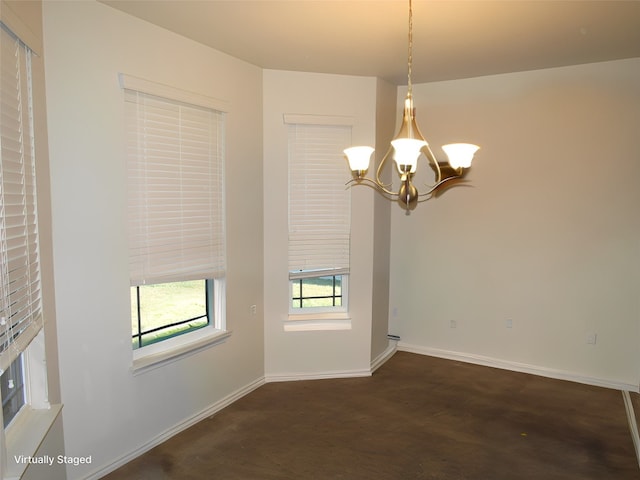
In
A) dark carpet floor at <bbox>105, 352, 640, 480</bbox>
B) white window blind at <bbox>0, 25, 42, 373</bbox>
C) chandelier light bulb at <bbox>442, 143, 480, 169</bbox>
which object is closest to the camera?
white window blind at <bbox>0, 25, 42, 373</bbox>

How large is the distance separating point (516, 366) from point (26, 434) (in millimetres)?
4285

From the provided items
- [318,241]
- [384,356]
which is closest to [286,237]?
[318,241]

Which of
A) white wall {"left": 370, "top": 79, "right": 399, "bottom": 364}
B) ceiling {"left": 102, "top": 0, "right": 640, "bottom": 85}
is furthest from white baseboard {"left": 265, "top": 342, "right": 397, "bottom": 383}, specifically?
ceiling {"left": 102, "top": 0, "right": 640, "bottom": 85}

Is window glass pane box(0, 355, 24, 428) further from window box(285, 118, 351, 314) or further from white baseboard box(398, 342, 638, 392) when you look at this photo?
white baseboard box(398, 342, 638, 392)

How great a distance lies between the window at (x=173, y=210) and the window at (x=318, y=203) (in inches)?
32.4

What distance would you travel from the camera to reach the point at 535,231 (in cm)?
435

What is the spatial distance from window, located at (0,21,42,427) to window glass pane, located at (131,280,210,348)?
905mm

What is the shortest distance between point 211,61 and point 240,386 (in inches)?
112

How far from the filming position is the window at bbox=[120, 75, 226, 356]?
2971mm

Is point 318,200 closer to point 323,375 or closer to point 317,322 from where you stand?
point 317,322

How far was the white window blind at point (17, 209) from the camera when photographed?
6.29 feet

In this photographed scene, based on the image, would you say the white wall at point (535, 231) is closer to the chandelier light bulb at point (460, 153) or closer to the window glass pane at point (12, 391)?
the chandelier light bulb at point (460, 153)

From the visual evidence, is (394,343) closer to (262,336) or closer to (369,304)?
(369,304)

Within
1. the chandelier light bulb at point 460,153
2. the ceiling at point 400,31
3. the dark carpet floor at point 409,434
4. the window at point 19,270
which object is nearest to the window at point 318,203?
the ceiling at point 400,31
